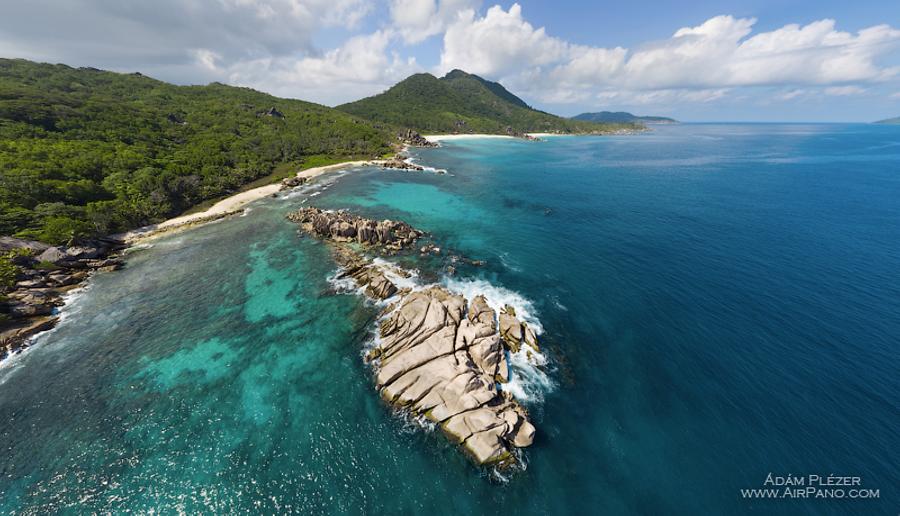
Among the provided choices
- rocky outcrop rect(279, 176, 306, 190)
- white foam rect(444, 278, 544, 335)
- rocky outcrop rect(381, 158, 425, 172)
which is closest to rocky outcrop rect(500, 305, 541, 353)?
white foam rect(444, 278, 544, 335)

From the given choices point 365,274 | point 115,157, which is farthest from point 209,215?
point 365,274

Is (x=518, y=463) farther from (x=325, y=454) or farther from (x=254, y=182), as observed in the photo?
(x=254, y=182)

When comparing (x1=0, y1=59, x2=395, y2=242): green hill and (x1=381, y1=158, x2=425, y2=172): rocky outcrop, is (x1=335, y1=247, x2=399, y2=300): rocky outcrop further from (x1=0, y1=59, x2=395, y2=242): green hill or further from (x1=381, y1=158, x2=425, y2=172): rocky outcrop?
(x1=381, y1=158, x2=425, y2=172): rocky outcrop

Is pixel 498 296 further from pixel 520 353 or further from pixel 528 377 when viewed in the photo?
pixel 528 377

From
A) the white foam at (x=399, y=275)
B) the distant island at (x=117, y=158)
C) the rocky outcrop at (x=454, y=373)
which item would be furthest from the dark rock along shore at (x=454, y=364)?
the distant island at (x=117, y=158)

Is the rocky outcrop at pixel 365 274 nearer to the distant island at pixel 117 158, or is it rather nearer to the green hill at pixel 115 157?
the green hill at pixel 115 157

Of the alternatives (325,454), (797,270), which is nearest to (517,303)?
(325,454)
